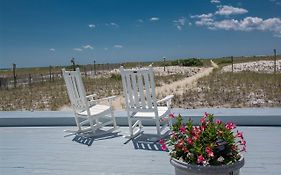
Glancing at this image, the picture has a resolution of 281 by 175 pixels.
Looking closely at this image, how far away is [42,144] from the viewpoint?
3.62m

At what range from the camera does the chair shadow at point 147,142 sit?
3.28 m

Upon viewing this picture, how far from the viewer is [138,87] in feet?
11.9

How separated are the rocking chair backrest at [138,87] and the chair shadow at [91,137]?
45 cm

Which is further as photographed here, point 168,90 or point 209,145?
point 168,90

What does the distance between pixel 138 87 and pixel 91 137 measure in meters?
0.86

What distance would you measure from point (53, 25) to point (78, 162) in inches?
773

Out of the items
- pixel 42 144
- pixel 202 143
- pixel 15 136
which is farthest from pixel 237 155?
pixel 15 136

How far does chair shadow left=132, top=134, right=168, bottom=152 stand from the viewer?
10.7ft

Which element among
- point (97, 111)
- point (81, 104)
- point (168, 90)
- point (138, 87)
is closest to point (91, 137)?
point (97, 111)

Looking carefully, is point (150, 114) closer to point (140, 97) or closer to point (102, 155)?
point (140, 97)

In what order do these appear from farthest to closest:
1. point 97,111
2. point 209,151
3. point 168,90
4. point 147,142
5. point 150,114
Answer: point 168,90, point 97,111, point 150,114, point 147,142, point 209,151

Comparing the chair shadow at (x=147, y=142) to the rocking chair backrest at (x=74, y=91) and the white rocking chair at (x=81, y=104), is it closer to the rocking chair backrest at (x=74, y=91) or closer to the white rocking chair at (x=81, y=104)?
the white rocking chair at (x=81, y=104)

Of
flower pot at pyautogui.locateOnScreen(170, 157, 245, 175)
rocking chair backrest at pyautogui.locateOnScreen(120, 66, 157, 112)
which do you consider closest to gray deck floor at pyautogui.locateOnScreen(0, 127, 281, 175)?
rocking chair backrest at pyautogui.locateOnScreen(120, 66, 157, 112)

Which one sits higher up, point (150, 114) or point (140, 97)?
point (140, 97)
